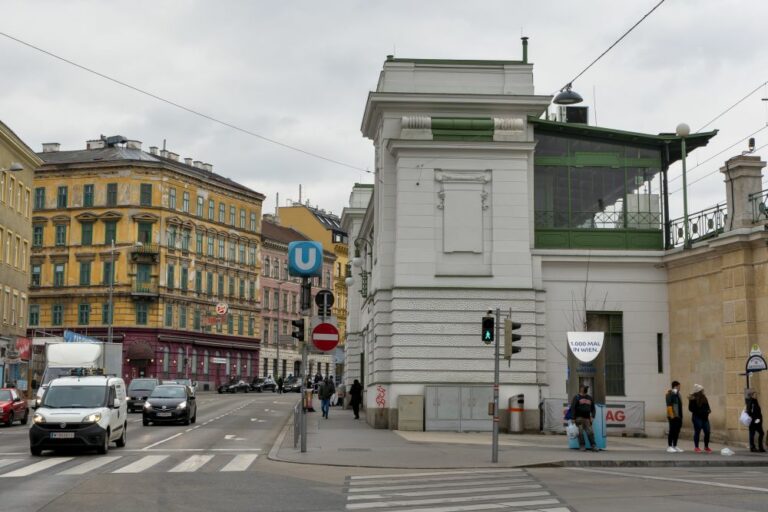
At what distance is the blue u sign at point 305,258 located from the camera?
2669 centimetres

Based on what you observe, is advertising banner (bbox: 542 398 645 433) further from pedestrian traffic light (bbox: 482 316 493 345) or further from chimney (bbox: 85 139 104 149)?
chimney (bbox: 85 139 104 149)

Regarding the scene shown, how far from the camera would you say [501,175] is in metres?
36.3

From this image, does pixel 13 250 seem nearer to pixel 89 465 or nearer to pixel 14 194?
pixel 14 194

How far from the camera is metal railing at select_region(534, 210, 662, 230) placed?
123 ft

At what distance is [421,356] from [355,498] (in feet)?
62.5

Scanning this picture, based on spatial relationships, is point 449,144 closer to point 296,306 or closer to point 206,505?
point 206,505

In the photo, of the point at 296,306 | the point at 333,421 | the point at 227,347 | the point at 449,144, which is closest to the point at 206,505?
the point at 449,144

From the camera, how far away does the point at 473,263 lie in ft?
118

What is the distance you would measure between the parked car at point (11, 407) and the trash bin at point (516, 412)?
720 inches

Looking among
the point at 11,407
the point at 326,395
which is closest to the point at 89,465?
the point at 11,407

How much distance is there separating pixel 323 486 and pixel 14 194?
55955mm

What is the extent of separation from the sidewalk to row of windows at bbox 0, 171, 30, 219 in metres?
39.3

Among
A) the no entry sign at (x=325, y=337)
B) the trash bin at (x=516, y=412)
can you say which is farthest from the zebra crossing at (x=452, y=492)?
the trash bin at (x=516, y=412)

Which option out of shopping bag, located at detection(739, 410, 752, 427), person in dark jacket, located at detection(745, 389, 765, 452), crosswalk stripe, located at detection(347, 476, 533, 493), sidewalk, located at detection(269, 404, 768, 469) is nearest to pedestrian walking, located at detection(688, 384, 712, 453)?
sidewalk, located at detection(269, 404, 768, 469)
